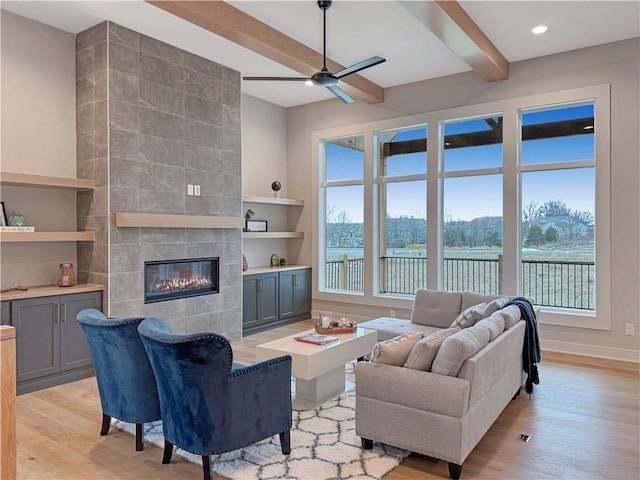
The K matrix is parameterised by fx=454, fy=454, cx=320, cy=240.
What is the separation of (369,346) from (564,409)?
1634 millimetres

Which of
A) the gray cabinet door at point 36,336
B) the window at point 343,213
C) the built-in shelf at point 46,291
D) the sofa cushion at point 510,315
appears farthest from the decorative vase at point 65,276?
the sofa cushion at point 510,315

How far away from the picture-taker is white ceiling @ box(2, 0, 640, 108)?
4234 mm

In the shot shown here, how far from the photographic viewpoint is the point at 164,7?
12.2ft

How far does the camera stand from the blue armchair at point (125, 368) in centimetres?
288

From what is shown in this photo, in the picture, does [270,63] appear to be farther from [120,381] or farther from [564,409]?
[564,409]

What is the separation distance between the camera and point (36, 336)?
407 centimetres

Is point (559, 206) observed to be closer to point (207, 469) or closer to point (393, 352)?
point (393, 352)

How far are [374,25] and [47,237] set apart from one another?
3.83m

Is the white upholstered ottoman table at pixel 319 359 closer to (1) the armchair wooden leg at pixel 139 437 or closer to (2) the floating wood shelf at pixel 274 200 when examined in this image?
(1) the armchair wooden leg at pixel 139 437

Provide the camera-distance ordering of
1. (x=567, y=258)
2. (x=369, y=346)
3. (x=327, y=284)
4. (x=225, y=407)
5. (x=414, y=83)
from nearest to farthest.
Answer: (x=225, y=407)
(x=369, y=346)
(x=567, y=258)
(x=414, y=83)
(x=327, y=284)

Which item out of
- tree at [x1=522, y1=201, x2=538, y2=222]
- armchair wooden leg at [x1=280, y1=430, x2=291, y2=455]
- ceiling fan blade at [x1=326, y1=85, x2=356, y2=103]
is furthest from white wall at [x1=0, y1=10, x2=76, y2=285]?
tree at [x1=522, y1=201, x2=538, y2=222]

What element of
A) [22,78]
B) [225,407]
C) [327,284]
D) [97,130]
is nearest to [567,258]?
[327,284]

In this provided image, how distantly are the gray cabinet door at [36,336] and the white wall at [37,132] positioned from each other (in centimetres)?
48

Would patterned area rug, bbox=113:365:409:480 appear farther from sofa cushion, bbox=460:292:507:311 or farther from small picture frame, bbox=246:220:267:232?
small picture frame, bbox=246:220:267:232
